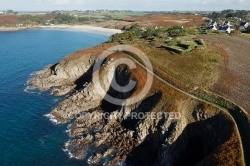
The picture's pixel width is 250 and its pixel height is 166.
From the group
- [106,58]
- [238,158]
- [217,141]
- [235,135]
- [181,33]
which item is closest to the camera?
[238,158]

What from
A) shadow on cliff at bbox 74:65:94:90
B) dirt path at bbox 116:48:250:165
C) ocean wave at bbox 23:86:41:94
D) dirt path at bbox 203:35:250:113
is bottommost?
ocean wave at bbox 23:86:41:94

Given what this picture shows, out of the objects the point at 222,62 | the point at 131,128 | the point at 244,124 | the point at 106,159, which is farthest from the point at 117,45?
the point at 244,124

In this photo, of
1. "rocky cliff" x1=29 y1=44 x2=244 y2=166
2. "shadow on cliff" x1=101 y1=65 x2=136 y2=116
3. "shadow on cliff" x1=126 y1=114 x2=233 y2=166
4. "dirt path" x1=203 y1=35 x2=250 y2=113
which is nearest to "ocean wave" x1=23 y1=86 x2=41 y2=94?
"rocky cliff" x1=29 y1=44 x2=244 y2=166

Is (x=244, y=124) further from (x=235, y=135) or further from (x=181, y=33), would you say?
(x=181, y=33)

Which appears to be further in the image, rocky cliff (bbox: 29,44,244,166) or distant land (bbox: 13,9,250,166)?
distant land (bbox: 13,9,250,166)

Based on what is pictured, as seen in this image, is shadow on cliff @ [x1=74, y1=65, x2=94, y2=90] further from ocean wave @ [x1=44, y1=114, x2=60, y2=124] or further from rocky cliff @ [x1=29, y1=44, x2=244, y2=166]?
ocean wave @ [x1=44, y1=114, x2=60, y2=124]

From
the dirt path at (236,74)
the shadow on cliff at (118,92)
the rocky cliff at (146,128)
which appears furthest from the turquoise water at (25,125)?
the dirt path at (236,74)

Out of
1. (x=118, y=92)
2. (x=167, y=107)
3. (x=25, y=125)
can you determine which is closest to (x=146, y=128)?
(x=167, y=107)

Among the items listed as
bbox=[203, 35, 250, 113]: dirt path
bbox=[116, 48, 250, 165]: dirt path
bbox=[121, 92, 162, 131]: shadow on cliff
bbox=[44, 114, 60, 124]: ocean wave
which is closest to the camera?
bbox=[116, 48, 250, 165]: dirt path
